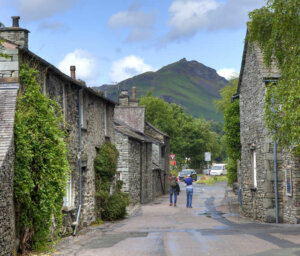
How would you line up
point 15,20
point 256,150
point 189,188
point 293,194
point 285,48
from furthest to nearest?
point 189,188 < point 256,150 < point 293,194 < point 15,20 < point 285,48

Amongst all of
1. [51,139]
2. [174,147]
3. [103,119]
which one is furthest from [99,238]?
[174,147]

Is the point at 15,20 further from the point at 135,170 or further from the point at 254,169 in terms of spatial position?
the point at 135,170

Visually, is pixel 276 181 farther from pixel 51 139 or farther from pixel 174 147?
pixel 174 147

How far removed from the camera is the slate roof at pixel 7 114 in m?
10.4

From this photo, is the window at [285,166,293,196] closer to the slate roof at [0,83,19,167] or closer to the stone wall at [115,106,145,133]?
the slate roof at [0,83,19,167]

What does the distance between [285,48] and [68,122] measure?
8168 millimetres

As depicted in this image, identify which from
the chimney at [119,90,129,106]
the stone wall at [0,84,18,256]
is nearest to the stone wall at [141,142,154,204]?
the chimney at [119,90,129,106]

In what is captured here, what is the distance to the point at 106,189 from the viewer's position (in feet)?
72.6

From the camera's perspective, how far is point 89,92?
20.3 metres

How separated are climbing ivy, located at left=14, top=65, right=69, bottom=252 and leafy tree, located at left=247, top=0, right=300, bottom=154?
608 centimetres

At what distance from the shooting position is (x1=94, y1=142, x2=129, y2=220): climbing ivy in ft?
70.8

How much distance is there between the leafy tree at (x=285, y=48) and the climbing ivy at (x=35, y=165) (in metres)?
6.08

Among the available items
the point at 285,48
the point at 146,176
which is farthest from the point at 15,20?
the point at 146,176

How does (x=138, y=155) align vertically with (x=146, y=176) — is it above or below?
above
